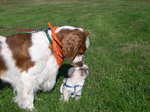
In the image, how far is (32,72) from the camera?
5.23m

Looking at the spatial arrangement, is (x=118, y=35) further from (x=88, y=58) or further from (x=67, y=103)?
(x=67, y=103)

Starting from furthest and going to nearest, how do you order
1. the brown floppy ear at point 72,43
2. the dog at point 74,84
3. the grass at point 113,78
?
the dog at point 74,84 < the grass at point 113,78 < the brown floppy ear at point 72,43

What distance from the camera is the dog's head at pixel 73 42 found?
17.0ft

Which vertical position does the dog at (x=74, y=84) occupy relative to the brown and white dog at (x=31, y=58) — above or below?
below

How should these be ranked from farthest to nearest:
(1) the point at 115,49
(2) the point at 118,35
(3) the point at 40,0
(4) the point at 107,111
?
(3) the point at 40,0 < (2) the point at 118,35 < (1) the point at 115,49 < (4) the point at 107,111

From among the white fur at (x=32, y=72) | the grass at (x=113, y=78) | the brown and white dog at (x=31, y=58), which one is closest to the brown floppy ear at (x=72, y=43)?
the brown and white dog at (x=31, y=58)

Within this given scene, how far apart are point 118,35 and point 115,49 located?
8.95 feet

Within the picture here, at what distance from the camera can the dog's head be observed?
204 inches

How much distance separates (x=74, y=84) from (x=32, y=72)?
34.1 inches

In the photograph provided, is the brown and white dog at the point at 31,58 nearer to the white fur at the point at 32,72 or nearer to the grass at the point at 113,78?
the white fur at the point at 32,72

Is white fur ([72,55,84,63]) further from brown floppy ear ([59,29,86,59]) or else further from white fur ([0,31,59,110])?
white fur ([0,31,59,110])

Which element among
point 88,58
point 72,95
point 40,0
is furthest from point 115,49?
point 40,0

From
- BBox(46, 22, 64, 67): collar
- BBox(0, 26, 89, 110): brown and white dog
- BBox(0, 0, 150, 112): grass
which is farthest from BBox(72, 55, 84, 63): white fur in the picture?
BBox(0, 0, 150, 112): grass

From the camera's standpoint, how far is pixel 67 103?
18.0 feet
